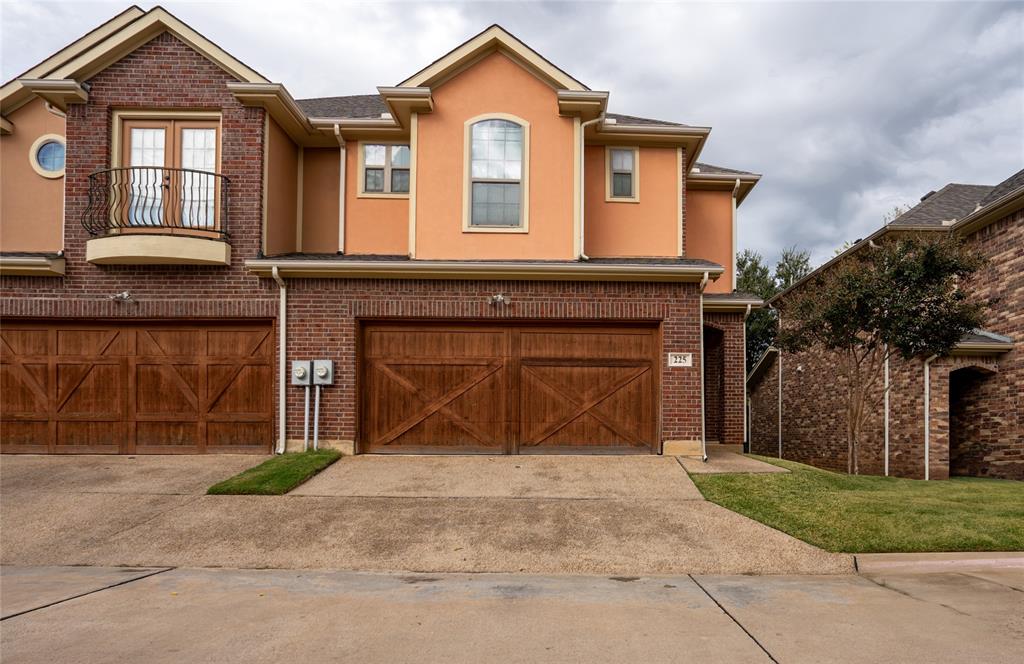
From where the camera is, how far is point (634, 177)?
12492 millimetres

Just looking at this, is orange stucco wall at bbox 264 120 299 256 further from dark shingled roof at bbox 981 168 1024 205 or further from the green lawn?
dark shingled roof at bbox 981 168 1024 205

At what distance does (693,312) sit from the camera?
10625 mm

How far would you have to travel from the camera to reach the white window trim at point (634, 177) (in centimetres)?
1243

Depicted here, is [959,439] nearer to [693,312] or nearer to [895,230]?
[895,230]

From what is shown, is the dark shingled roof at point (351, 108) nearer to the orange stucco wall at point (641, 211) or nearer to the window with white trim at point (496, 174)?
the orange stucco wall at point (641, 211)

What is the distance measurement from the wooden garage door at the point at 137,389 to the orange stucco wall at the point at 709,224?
9.39 metres

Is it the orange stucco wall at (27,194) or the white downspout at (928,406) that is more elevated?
the orange stucco wall at (27,194)

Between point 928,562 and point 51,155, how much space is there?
49.8 feet

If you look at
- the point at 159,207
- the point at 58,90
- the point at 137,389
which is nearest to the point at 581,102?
the point at 159,207

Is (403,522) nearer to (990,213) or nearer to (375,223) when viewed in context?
(375,223)

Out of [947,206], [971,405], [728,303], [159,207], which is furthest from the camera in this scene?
[947,206]

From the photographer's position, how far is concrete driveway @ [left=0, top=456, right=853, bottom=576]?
6.46 metres

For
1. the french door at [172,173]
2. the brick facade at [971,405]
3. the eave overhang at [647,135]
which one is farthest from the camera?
the brick facade at [971,405]

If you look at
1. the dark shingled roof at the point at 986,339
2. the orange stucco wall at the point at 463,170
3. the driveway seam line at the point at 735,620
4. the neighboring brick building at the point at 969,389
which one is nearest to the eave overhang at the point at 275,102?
the orange stucco wall at the point at 463,170
